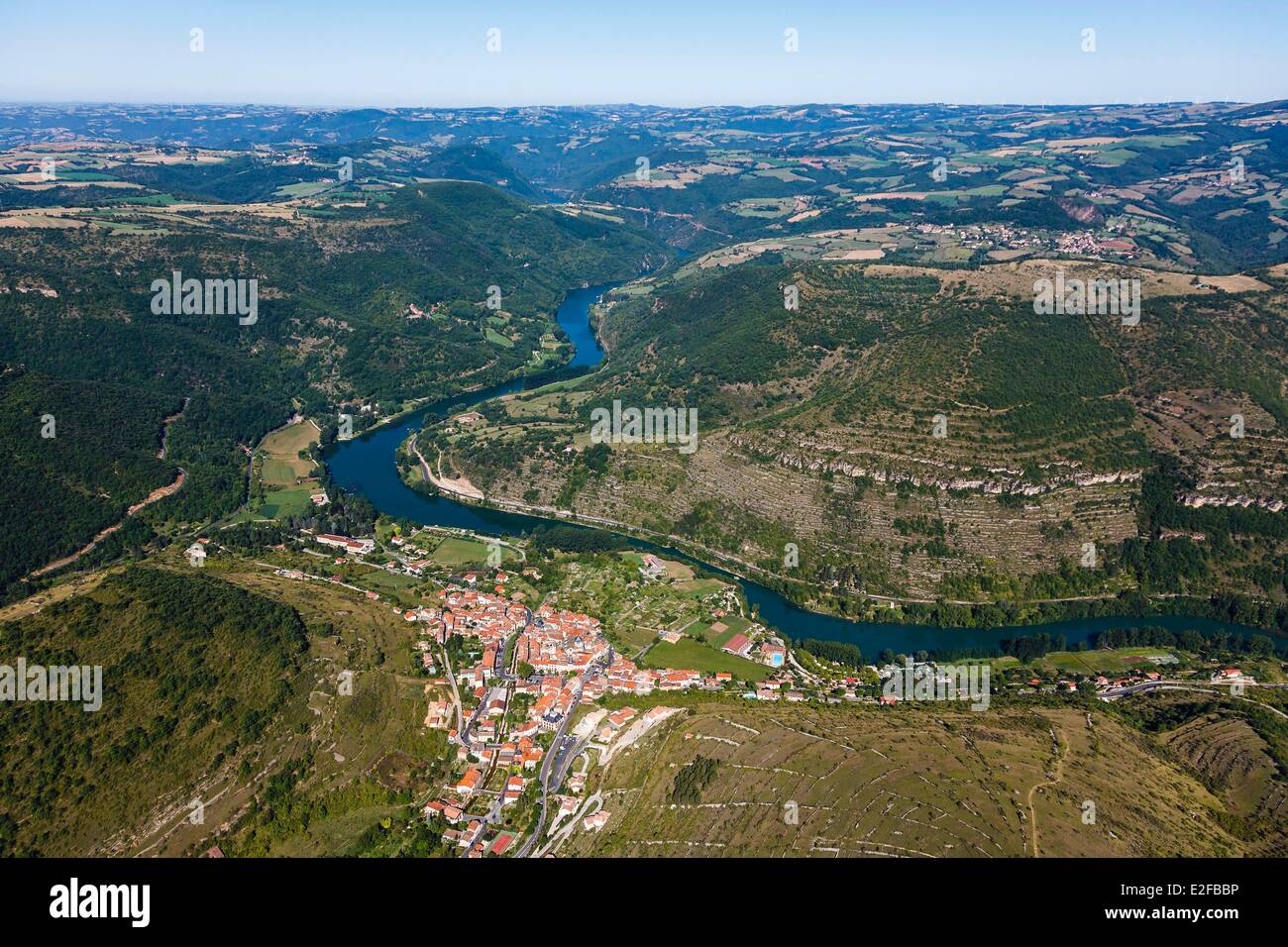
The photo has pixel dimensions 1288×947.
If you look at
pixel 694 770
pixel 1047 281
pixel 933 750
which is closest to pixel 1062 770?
pixel 933 750

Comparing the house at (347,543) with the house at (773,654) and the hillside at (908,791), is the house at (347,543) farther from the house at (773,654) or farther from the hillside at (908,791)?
the hillside at (908,791)

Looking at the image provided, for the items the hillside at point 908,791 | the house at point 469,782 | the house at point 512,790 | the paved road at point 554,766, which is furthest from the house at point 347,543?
the hillside at point 908,791

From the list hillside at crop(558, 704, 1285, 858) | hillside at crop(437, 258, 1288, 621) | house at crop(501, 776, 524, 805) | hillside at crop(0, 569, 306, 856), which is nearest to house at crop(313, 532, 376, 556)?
hillside at crop(437, 258, 1288, 621)

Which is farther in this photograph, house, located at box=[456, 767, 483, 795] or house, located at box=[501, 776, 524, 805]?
house, located at box=[456, 767, 483, 795]

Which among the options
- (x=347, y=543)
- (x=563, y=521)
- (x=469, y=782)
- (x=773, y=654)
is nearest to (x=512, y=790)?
(x=469, y=782)

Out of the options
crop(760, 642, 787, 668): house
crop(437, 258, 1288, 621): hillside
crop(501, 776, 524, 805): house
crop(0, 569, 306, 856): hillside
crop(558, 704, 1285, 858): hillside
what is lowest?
crop(501, 776, 524, 805): house

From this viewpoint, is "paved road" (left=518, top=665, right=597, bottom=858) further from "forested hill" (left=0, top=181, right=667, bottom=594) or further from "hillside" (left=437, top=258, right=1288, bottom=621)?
"forested hill" (left=0, top=181, right=667, bottom=594)

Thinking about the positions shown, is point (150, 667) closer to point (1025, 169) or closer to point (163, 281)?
point (163, 281)

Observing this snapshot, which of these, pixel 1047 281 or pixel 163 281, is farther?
pixel 163 281
